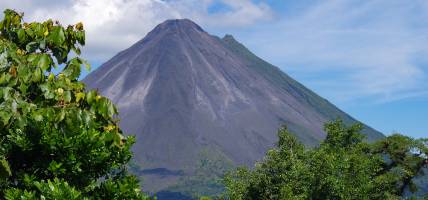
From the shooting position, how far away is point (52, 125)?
872 cm

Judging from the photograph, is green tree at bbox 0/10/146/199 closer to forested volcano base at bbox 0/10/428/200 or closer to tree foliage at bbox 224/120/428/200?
forested volcano base at bbox 0/10/428/200

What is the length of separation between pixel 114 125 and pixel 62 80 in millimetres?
1195

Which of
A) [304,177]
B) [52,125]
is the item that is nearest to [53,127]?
[52,125]

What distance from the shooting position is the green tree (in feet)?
27.3

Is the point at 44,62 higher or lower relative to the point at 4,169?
higher

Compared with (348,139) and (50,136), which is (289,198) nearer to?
(348,139)

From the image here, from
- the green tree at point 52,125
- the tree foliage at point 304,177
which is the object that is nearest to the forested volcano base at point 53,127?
the green tree at point 52,125

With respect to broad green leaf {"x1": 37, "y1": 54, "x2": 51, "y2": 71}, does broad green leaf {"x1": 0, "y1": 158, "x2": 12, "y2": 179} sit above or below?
below

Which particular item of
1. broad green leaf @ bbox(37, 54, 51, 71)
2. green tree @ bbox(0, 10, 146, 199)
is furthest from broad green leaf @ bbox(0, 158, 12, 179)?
broad green leaf @ bbox(37, 54, 51, 71)

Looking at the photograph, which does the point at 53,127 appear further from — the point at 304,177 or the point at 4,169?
the point at 304,177

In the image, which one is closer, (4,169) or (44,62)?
(4,169)

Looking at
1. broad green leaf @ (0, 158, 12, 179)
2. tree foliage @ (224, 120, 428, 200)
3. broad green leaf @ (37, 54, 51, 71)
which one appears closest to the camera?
broad green leaf @ (0, 158, 12, 179)

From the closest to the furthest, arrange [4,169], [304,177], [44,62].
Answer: [4,169] → [44,62] → [304,177]

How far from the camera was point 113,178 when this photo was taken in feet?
32.8
